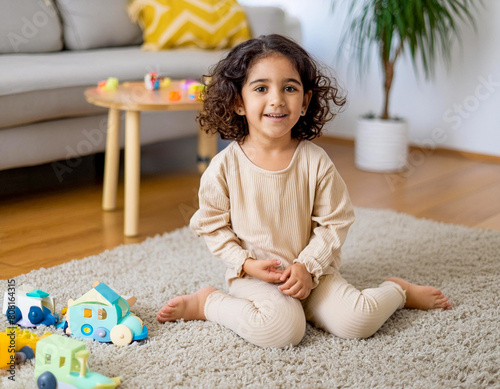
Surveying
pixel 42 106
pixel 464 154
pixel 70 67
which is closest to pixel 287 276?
pixel 42 106

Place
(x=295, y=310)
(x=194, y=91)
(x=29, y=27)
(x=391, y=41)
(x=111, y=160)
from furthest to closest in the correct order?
(x=391, y=41), (x=29, y=27), (x=111, y=160), (x=194, y=91), (x=295, y=310)

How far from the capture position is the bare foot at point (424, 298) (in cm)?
142

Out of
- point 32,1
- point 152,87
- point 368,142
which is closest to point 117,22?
point 32,1

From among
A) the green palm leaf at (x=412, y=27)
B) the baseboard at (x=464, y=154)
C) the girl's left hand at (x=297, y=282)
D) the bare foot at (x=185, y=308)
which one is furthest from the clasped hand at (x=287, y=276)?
the baseboard at (x=464, y=154)

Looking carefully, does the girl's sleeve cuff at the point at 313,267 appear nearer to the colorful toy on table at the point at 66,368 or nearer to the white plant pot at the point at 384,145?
the colorful toy on table at the point at 66,368

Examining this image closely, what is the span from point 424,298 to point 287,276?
33 centimetres

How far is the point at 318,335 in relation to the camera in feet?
4.29

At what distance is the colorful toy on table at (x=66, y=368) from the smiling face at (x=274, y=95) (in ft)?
1.79

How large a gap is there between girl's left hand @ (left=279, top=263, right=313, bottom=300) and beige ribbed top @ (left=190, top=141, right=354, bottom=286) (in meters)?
0.05

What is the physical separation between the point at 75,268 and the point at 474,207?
140cm

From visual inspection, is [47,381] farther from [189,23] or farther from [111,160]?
[189,23]

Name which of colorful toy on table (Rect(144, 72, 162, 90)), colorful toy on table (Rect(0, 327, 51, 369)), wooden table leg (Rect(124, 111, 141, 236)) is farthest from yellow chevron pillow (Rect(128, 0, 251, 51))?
colorful toy on table (Rect(0, 327, 51, 369))

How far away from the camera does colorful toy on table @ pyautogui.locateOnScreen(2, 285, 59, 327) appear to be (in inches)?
50.4

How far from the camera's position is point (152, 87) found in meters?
2.13
